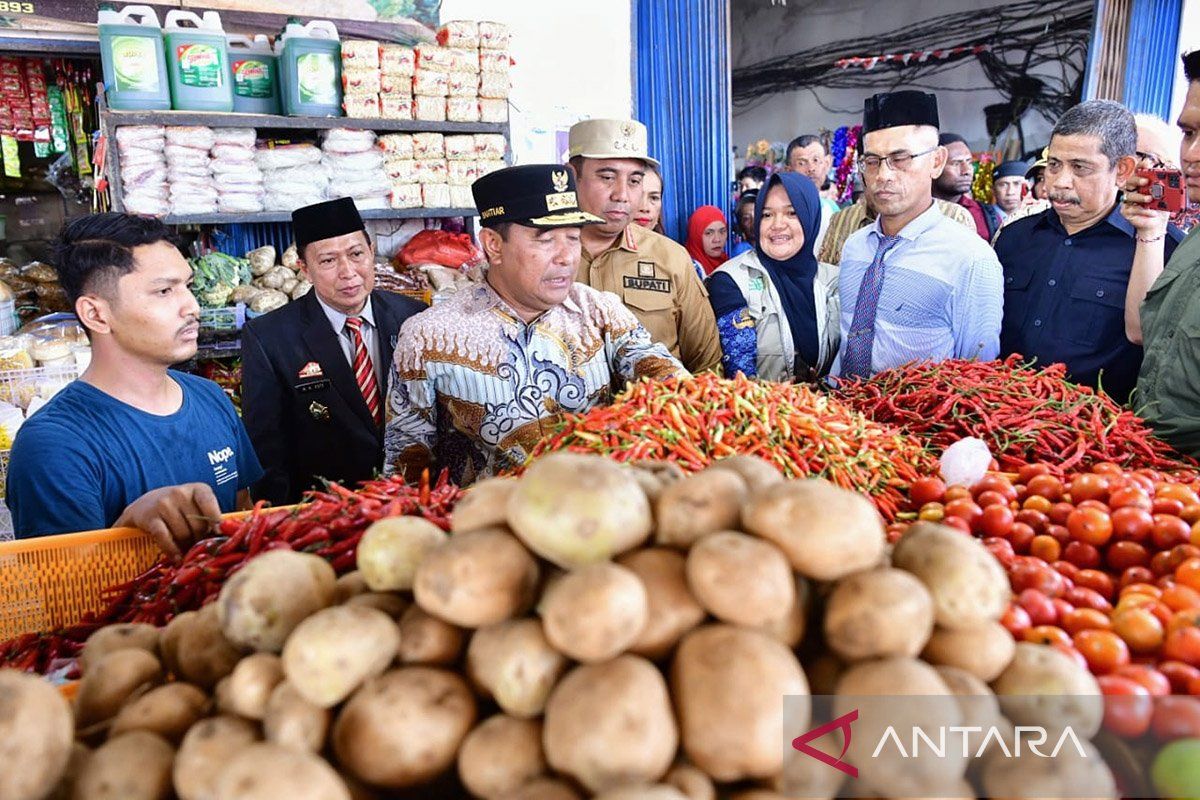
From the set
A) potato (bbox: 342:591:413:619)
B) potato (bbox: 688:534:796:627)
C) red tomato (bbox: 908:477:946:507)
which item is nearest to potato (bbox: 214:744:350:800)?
potato (bbox: 342:591:413:619)

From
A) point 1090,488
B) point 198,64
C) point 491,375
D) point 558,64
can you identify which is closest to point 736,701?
point 1090,488

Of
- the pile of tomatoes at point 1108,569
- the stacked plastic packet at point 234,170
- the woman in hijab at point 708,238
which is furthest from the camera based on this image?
the woman in hijab at point 708,238

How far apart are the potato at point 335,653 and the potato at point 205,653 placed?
Result: 236mm

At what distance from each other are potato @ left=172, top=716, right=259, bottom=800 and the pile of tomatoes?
3.71 ft

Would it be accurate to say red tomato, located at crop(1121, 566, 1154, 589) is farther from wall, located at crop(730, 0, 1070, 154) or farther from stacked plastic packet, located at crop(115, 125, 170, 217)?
wall, located at crop(730, 0, 1070, 154)

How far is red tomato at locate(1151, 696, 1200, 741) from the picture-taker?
1.12 m

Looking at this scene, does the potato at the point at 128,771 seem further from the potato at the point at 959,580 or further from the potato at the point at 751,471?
the potato at the point at 959,580

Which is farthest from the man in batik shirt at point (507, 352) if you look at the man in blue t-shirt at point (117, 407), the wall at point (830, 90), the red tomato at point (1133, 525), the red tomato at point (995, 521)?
the wall at point (830, 90)

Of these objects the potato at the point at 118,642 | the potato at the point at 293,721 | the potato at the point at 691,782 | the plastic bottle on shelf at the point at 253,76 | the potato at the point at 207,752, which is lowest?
the potato at the point at 118,642

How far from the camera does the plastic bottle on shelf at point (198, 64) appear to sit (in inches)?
174

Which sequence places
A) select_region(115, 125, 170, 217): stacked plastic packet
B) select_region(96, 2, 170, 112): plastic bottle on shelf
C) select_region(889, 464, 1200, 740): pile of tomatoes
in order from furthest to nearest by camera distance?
select_region(115, 125, 170, 217): stacked plastic packet
select_region(96, 2, 170, 112): plastic bottle on shelf
select_region(889, 464, 1200, 740): pile of tomatoes

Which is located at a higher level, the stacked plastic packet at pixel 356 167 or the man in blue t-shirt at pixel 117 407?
the stacked plastic packet at pixel 356 167

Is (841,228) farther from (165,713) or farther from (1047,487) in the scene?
(165,713)

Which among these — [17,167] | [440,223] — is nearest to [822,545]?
[440,223]
